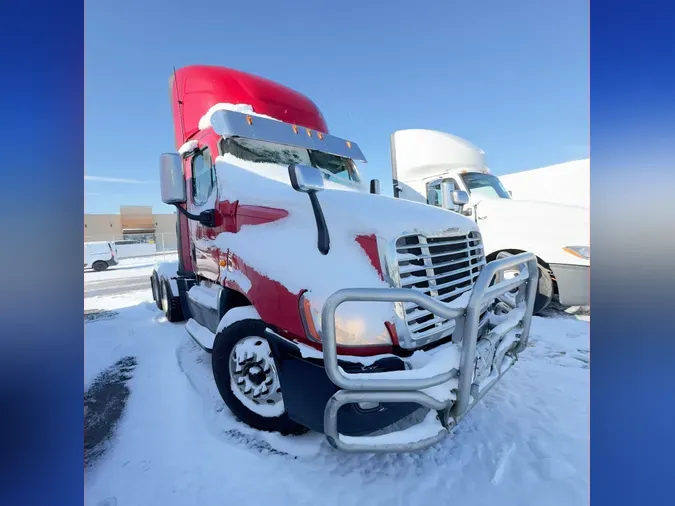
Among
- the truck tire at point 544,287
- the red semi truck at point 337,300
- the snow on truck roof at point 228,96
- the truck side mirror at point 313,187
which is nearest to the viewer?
the red semi truck at point 337,300

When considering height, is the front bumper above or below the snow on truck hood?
below

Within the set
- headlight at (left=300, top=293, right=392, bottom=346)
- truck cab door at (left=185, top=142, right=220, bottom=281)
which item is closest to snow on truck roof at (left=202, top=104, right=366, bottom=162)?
truck cab door at (left=185, top=142, right=220, bottom=281)

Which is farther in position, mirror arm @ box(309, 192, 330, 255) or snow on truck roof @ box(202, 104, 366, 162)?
snow on truck roof @ box(202, 104, 366, 162)

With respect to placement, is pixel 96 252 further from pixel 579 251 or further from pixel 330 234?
pixel 579 251

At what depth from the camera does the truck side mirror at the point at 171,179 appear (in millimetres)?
3004

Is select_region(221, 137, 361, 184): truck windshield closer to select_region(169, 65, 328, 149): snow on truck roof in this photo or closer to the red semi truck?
the red semi truck

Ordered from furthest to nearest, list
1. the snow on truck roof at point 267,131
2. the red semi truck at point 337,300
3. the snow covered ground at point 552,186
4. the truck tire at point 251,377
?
the snow covered ground at point 552,186 → the snow on truck roof at point 267,131 → the truck tire at point 251,377 → the red semi truck at point 337,300

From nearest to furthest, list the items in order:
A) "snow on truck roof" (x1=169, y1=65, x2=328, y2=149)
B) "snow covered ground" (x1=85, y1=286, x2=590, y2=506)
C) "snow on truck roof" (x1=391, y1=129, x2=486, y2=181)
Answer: "snow covered ground" (x1=85, y1=286, x2=590, y2=506) → "snow on truck roof" (x1=169, y1=65, x2=328, y2=149) → "snow on truck roof" (x1=391, y1=129, x2=486, y2=181)

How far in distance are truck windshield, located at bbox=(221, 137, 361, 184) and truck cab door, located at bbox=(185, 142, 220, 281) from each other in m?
0.32

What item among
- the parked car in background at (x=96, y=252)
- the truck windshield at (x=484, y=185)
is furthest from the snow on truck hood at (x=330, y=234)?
the truck windshield at (x=484, y=185)

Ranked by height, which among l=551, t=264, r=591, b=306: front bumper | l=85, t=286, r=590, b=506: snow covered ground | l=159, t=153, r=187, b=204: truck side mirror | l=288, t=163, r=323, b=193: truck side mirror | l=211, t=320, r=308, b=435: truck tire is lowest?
l=85, t=286, r=590, b=506: snow covered ground

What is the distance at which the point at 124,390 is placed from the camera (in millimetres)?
3082

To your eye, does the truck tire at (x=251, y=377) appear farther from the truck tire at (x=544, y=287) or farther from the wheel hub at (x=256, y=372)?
the truck tire at (x=544, y=287)

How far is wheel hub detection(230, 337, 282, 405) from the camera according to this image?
2.30 metres
